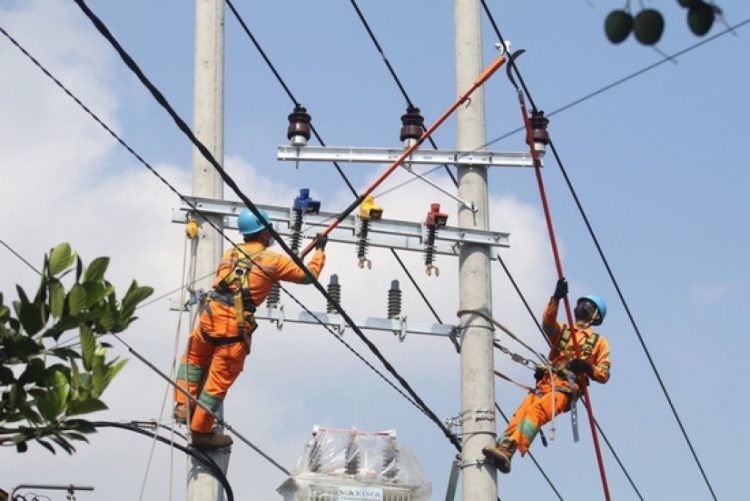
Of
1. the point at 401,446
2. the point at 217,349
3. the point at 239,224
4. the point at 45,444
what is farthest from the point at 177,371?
the point at 45,444

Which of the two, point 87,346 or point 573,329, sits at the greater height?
point 573,329

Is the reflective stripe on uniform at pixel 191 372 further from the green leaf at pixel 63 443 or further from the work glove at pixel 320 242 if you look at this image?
the green leaf at pixel 63 443

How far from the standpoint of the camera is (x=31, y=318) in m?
5.45

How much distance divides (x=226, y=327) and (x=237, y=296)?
0.78 ft

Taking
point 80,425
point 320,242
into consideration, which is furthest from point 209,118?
point 80,425

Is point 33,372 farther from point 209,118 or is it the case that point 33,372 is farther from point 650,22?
point 209,118

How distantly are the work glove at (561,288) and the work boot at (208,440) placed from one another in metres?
3.08

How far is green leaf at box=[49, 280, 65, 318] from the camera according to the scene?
536 cm

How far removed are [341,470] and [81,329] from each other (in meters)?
6.71

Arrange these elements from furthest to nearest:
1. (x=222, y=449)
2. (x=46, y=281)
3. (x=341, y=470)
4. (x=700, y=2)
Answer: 1. (x=341, y=470)
2. (x=222, y=449)
3. (x=46, y=281)
4. (x=700, y=2)

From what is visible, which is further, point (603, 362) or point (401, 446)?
point (603, 362)

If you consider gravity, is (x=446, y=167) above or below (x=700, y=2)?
above

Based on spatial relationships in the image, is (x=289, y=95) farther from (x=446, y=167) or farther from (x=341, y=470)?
(x=341, y=470)

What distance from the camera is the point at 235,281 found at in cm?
1111
